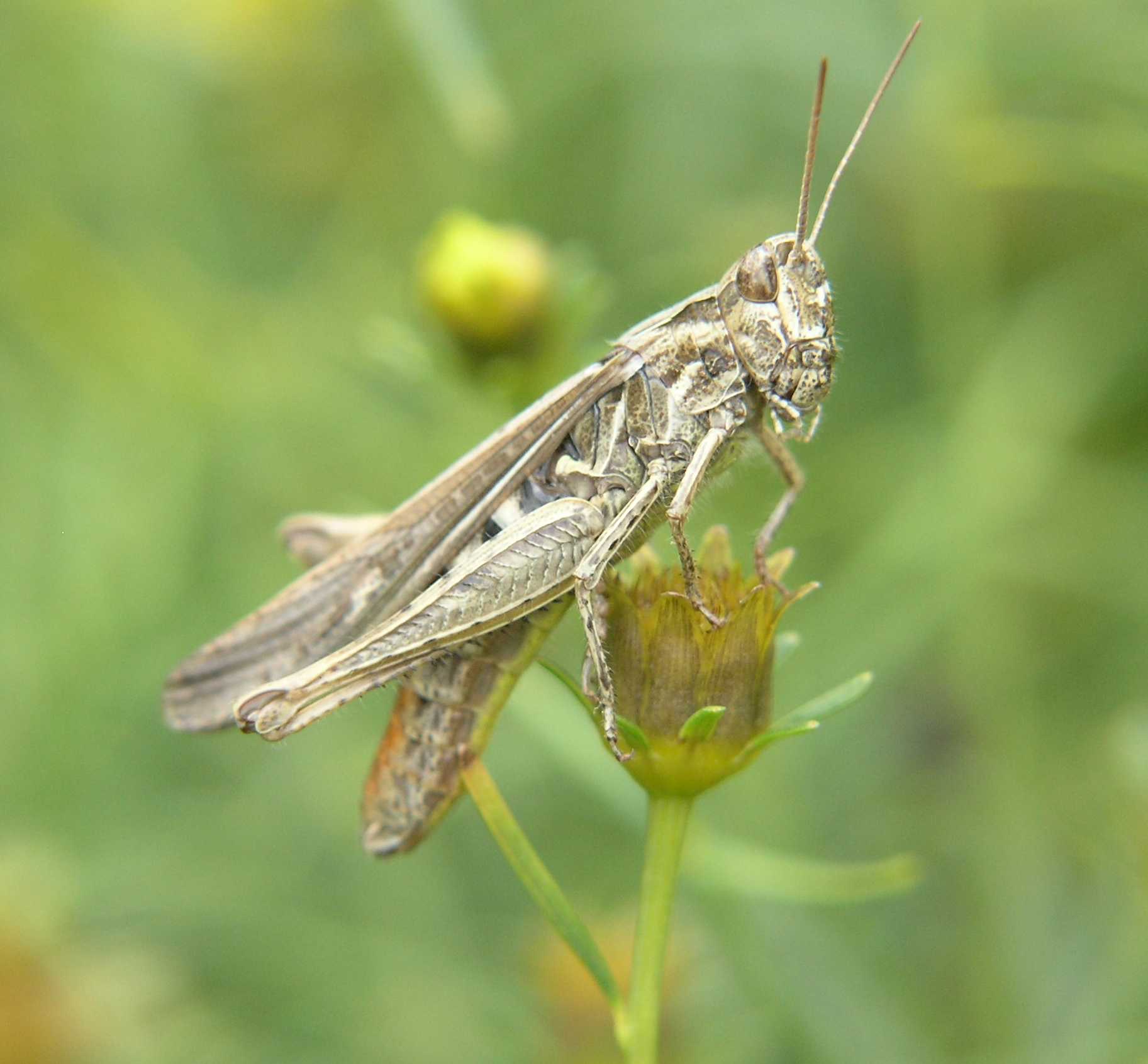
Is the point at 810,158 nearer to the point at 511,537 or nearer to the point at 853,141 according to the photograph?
the point at 853,141

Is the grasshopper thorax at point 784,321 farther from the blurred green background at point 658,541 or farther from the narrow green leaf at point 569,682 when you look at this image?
the narrow green leaf at point 569,682

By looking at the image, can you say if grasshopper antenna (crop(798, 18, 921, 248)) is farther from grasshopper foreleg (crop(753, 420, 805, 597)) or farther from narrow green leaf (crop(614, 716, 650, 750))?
narrow green leaf (crop(614, 716, 650, 750))

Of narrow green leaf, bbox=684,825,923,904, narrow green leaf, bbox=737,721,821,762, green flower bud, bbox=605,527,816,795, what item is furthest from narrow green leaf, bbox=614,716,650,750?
narrow green leaf, bbox=684,825,923,904

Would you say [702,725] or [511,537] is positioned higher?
[511,537]

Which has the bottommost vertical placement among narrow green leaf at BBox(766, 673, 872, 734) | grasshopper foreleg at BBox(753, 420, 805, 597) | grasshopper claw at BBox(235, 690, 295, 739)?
narrow green leaf at BBox(766, 673, 872, 734)

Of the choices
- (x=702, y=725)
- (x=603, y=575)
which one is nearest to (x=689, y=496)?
(x=603, y=575)

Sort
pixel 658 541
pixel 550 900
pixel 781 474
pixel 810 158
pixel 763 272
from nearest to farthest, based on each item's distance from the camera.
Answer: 1. pixel 550 900
2. pixel 810 158
3. pixel 763 272
4. pixel 781 474
5. pixel 658 541
